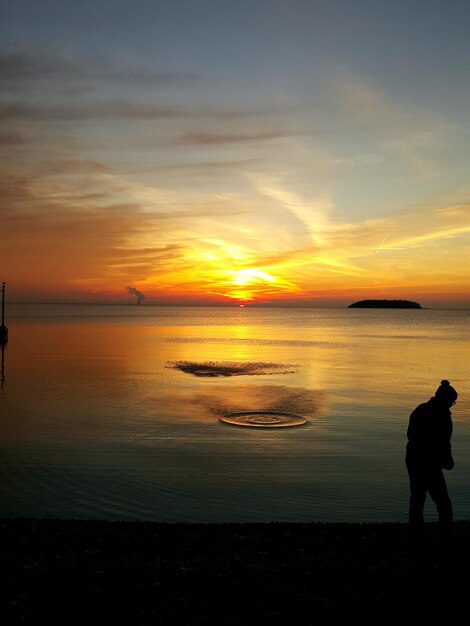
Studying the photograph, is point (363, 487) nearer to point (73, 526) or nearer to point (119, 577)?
point (73, 526)

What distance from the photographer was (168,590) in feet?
24.3

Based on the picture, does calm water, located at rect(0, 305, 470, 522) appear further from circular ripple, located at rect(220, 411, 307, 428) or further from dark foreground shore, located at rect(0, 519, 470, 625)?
dark foreground shore, located at rect(0, 519, 470, 625)

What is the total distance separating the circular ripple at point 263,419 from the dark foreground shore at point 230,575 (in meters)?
13.4

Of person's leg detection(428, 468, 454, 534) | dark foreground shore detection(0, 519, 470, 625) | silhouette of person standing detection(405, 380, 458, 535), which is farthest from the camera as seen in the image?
person's leg detection(428, 468, 454, 534)

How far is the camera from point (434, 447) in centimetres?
842

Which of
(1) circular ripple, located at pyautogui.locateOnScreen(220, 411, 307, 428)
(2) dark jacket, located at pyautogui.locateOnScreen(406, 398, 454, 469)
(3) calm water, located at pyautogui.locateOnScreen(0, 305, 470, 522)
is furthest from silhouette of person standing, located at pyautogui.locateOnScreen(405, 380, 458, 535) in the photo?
(1) circular ripple, located at pyautogui.locateOnScreen(220, 411, 307, 428)

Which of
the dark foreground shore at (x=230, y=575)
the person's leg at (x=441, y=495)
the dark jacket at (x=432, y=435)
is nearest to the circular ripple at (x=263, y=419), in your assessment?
the dark foreground shore at (x=230, y=575)

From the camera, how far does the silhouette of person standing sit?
835 cm

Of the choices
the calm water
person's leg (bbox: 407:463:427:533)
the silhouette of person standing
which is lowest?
A: the calm water

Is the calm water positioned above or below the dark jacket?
below

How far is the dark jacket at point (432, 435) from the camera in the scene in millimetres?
8359

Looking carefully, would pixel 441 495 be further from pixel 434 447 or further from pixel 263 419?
pixel 263 419

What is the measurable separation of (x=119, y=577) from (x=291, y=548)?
2789 millimetres

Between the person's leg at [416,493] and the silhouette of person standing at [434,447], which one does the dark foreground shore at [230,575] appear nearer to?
the person's leg at [416,493]
